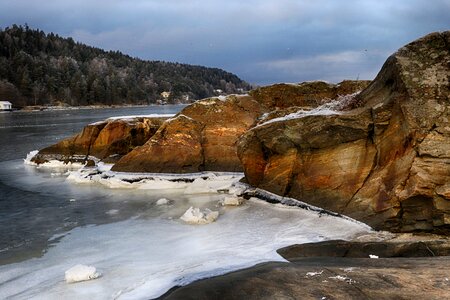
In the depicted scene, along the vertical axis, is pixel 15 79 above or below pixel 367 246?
above

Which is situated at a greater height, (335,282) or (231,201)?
(335,282)

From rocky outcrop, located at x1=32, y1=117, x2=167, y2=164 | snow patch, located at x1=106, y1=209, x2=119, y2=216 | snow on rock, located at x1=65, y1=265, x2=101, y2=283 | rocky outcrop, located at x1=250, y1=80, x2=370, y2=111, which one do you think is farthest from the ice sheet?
rocky outcrop, located at x1=32, y1=117, x2=167, y2=164

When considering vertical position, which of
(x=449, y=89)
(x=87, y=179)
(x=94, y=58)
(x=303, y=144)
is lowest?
(x=87, y=179)

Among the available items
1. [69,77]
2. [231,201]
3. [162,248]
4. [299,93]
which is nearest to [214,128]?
[299,93]

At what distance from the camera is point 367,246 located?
27.0 ft

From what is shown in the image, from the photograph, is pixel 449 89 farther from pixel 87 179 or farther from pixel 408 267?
pixel 87 179

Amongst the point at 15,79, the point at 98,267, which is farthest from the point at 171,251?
the point at 15,79

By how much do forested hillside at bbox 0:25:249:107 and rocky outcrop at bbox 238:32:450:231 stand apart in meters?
127

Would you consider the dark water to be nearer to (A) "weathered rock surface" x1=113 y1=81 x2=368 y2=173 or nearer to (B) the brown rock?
(B) the brown rock

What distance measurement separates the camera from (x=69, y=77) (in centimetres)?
13600

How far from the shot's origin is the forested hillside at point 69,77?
128m

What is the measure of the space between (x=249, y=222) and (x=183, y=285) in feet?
14.3

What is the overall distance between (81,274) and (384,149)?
706cm

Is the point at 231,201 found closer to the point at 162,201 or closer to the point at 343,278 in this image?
the point at 162,201
